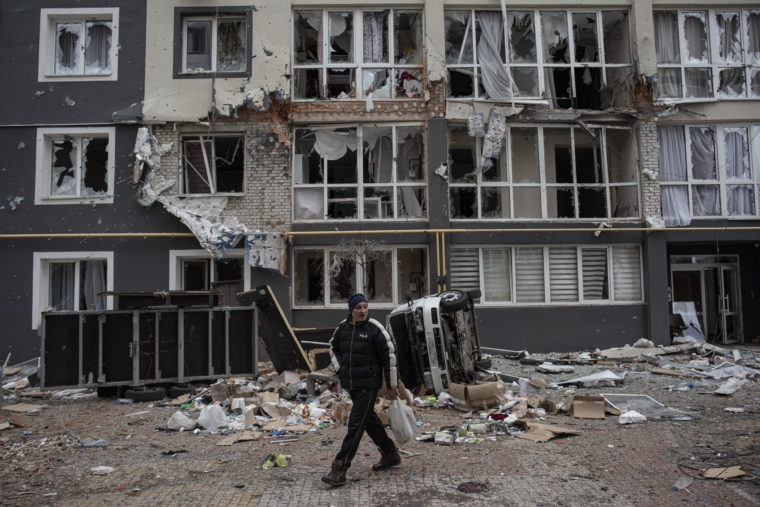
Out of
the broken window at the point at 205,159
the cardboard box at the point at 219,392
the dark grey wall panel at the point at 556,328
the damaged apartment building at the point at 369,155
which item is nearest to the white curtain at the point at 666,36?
the damaged apartment building at the point at 369,155

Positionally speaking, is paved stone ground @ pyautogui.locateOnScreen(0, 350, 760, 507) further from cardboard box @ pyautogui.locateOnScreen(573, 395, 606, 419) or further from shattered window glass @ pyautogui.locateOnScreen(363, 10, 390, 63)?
shattered window glass @ pyautogui.locateOnScreen(363, 10, 390, 63)

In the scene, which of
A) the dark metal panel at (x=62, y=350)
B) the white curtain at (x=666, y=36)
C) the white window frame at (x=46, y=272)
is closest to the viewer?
the dark metal panel at (x=62, y=350)

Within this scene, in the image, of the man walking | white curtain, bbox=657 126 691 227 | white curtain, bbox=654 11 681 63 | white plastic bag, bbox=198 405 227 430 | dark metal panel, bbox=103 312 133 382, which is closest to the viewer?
the man walking

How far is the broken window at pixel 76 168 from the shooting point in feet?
46.6

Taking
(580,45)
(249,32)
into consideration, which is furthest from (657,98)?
(249,32)

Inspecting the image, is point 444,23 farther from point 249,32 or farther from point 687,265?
point 687,265

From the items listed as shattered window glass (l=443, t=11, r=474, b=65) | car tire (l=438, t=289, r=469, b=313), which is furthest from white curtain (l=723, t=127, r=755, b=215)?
car tire (l=438, t=289, r=469, b=313)

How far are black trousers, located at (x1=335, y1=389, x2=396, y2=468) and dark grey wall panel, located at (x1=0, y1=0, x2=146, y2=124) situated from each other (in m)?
11.5

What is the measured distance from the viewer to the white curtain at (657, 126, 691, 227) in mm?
14484

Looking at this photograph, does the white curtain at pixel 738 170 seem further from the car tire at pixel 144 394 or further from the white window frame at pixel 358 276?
the car tire at pixel 144 394

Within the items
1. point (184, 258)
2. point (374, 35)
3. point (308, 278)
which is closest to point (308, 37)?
point (374, 35)

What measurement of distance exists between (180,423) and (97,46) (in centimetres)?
1099

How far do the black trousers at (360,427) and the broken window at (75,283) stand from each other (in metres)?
10.8

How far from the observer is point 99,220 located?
13875 mm
